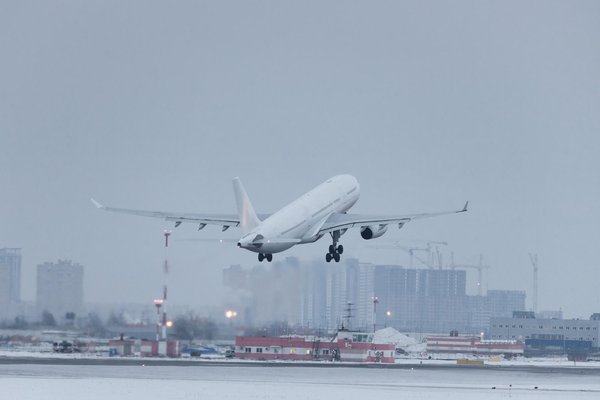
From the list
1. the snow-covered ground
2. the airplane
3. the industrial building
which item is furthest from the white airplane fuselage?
the industrial building

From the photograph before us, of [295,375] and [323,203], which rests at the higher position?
[323,203]

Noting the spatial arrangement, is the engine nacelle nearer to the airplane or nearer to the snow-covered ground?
the airplane

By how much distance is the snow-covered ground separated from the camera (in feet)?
337

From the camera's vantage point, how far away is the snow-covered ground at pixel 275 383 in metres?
103

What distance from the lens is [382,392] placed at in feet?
349

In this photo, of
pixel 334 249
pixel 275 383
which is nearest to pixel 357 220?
pixel 334 249

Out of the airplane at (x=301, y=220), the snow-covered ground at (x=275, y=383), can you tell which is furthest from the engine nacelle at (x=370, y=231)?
the snow-covered ground at (x=275, y=383)

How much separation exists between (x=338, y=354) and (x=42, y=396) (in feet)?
267

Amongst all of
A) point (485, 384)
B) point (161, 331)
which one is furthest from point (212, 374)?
point (161, 331)

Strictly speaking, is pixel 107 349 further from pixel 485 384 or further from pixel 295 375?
pixel 485 384

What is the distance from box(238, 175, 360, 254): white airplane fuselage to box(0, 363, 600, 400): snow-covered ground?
10942mm

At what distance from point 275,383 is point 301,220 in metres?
25.2

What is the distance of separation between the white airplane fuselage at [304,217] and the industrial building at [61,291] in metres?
32.2

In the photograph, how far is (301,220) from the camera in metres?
136
